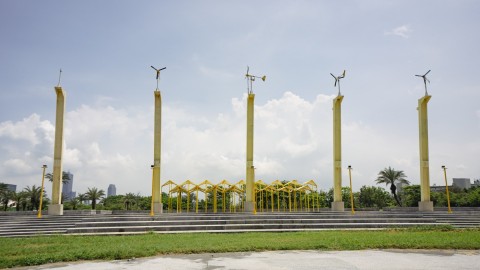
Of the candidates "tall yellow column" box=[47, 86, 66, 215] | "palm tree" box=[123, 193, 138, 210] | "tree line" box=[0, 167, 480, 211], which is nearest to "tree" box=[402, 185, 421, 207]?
"tree line" box=[0, 167, 480, 211]

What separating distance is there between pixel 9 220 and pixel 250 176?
20.2m

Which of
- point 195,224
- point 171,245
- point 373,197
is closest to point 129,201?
point 373,197

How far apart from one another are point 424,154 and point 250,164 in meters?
17.6

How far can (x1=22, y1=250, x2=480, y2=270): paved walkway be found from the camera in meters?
10.3

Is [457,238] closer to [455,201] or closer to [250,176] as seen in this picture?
[250,176]

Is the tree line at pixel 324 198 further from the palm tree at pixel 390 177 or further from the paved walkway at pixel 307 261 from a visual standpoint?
the paved walkway at pixel 307 261

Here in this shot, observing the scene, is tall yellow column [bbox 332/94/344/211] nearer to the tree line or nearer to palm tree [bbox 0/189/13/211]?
the tree line

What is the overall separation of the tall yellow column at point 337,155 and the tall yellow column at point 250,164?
822cm

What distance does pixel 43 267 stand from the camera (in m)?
10.6

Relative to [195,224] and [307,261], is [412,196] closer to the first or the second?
[195,224]

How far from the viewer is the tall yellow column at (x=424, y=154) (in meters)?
37.1

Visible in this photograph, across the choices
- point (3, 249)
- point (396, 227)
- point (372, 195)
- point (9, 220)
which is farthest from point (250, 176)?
point (372, 195)

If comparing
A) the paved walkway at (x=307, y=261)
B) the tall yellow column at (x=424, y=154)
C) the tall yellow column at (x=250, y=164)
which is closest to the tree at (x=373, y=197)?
the tall yellow column at (x=424, y=154)

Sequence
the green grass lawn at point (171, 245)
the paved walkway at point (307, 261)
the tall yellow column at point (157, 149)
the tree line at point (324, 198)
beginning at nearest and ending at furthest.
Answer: the paved walkway at point (307, 261), the green grass lawn at point (171, 245), the tall yellow column at point (157, 149), the tree line at point (324, 198)
